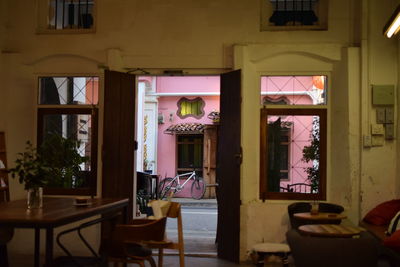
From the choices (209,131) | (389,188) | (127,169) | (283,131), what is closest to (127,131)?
(127,169)

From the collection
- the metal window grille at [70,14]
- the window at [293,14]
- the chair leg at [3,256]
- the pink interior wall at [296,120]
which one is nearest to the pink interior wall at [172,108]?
the metal window grille at [70,14]

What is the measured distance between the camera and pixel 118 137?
674cm

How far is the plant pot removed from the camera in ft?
13.9

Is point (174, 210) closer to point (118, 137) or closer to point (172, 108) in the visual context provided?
point (118, 137)

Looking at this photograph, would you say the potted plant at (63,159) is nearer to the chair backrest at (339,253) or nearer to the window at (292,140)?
the window at (292,140)

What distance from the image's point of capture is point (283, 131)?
6824mm

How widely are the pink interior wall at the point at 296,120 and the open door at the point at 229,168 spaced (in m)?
0.49

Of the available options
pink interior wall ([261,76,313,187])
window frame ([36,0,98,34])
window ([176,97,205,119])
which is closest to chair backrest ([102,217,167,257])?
pink interior wall ([261,76,313,187])

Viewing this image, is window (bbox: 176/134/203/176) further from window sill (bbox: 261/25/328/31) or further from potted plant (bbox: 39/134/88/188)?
window sill (bbox: 261/25/328/31)

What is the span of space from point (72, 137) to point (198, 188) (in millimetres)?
9416

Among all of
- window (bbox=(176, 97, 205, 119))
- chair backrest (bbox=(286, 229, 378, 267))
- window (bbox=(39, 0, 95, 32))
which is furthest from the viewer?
window (bbox=(176, 97, 205, 119))

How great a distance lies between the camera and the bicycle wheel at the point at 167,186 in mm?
15170

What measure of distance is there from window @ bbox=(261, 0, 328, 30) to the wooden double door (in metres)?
0.97

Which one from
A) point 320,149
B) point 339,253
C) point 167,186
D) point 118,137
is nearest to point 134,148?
point 118,137
